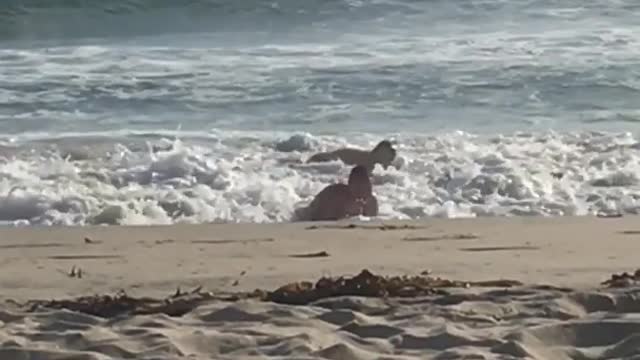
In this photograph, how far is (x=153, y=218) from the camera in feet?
24.9

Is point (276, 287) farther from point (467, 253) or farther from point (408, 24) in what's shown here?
point (408, 24)

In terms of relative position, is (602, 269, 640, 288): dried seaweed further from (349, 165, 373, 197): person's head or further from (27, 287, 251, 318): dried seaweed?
(349, 165, 373, 197): person's head

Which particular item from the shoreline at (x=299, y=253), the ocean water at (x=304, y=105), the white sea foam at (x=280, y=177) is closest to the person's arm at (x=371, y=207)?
the white sea foam at (x=280, y=177)

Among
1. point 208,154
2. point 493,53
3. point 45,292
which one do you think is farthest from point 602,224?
point 493,53

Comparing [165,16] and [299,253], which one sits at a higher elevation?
[165,16]

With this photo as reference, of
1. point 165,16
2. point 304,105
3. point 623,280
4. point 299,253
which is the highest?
point 165,16

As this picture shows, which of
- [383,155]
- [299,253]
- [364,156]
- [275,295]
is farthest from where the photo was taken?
[364,156]

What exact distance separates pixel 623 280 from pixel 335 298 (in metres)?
1.03

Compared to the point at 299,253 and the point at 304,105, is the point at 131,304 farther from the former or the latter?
the point at 304,105

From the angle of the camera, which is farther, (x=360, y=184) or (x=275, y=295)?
(x=360, y=184)

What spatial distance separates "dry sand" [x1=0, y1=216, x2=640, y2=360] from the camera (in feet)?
13.1

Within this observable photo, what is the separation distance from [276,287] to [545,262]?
1.20m

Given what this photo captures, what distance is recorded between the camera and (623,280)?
480cm

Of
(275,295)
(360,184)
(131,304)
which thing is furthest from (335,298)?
(360,184)
